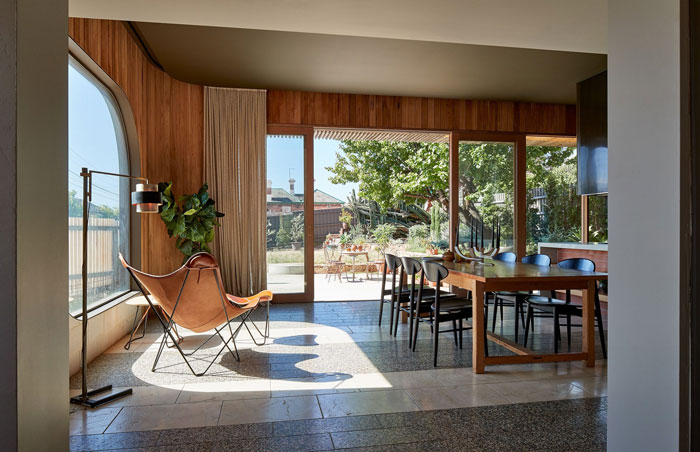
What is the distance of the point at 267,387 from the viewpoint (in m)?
3.05

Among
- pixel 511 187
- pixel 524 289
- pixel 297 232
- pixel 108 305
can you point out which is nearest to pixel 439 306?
pixel 524 289

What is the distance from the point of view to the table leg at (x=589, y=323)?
3484 millimetres

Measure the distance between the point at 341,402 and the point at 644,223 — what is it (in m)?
1.97

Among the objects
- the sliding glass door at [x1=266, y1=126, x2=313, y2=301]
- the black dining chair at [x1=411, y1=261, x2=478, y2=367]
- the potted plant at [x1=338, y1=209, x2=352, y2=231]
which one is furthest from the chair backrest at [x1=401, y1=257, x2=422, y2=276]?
the potted plant at [x1=338, y1=209, x2=352, y2=231]

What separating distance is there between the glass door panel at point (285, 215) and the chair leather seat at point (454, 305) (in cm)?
315

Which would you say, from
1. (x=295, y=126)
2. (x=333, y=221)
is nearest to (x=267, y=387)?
(x=295, y=126)

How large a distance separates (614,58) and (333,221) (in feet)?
38.8

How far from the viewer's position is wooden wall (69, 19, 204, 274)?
14.4 ft

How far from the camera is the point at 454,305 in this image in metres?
3.79

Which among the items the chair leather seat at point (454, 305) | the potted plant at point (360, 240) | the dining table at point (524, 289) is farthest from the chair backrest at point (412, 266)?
the potted plant at point (360, 240)

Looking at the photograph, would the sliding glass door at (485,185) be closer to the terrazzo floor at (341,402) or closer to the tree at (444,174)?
the tree at (444,174)

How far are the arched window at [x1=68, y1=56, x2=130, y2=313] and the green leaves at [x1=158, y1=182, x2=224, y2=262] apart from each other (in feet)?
1.90

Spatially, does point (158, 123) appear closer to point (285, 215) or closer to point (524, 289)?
point (285, 215)

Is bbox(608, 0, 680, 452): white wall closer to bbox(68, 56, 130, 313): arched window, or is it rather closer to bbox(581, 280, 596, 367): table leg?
bbox(581, 280, 596, 367): table leg
